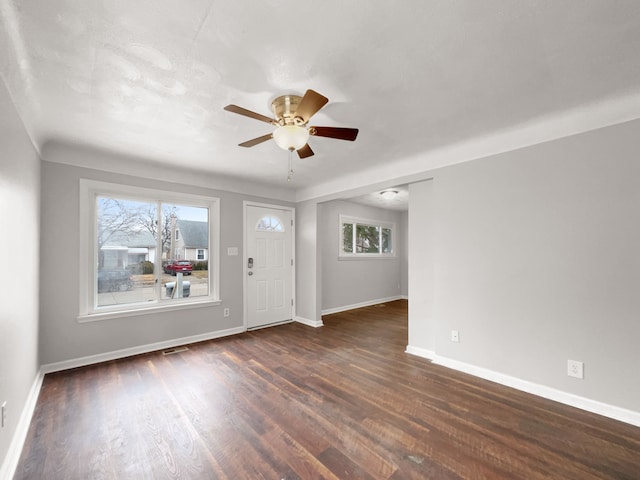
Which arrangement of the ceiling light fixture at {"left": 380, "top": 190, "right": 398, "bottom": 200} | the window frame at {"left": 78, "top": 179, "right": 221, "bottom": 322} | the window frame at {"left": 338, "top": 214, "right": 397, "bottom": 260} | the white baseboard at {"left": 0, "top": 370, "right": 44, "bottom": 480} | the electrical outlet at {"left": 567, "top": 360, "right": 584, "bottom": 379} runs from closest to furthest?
the white baseboard at {"left": 0, "top": 370, "right": 44, "bottom": 480} → the electrical outlet at {"left": 567, "top": 360, "right": 584, "bottom": 379} → the window frame at {"left": 78, "top": 179, "right": 221, "bottom": 322} → the ceiling light fixture at {"left": 380, "top": 190, "right": 398, "bottom": 200} → the window frame at {"left": 338, "top": 214, "right": 397, "bottom": 260}

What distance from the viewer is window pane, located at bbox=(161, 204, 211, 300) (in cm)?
384

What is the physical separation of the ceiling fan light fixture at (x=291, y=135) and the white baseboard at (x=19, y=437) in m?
2.47

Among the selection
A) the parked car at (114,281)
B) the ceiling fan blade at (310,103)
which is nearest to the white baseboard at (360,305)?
the parked car at (114,281)

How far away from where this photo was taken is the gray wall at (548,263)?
82.6 inches

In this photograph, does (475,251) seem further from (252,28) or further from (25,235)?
(25,235)

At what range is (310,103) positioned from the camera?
1705mm

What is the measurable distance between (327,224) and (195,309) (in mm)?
2939

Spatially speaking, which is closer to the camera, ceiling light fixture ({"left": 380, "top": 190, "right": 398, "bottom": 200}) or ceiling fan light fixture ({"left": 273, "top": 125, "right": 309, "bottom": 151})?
ceiling fan light fixture ({"left": 273, "top": 125, "right": 309, "bottom": 151})

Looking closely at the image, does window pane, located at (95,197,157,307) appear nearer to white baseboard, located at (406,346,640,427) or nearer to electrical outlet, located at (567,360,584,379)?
white baseboard, located at (406,346,640,427)

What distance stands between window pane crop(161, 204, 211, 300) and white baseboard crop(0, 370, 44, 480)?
5.19ft

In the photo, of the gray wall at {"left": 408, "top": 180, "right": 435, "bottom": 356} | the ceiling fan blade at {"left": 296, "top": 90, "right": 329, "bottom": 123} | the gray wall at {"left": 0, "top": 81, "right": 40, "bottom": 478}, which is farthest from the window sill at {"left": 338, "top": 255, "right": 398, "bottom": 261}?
the gray wall at {"left": 0, "top": 81, "right": 40, "bottom": 478}

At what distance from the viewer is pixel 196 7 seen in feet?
4.20

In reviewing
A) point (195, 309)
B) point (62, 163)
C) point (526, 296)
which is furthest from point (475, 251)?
point (62, 163)

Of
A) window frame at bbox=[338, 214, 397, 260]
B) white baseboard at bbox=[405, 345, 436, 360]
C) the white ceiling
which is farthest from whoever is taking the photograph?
window frame at bbox=[338, 214, 397, 260]
